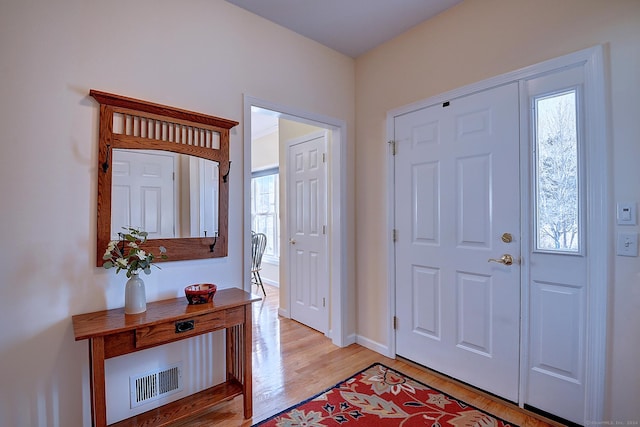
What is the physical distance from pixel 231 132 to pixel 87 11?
0.97m

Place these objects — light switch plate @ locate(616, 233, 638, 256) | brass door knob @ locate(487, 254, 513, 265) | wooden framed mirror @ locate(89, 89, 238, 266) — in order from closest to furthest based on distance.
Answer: light switch plate @ locate(616, 233, 638, 256) → wooden framed mirror @ locate(89, 89, 238, 266) → brass door knob @ locate(487, 254, 513, 265)

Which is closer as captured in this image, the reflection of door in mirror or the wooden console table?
the wooden console table

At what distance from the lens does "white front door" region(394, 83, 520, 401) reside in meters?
1.94

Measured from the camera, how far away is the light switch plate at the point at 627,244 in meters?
1.49

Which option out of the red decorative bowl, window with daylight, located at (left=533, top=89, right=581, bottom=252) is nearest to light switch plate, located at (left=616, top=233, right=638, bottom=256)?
window with daylight, located at (left=533, top=89, right=581, bottom=252)

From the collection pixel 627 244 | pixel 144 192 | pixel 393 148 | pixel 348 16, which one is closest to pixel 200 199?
pixel 144 192

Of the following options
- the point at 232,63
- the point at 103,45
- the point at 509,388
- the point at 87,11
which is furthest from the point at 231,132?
the point at 509,388

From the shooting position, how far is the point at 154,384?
1796 mm

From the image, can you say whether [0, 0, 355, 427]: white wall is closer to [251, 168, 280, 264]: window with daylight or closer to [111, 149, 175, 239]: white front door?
[111, 149, 175, 239]: white front door

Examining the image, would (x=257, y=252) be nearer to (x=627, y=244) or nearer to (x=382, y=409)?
(x=382, y=409)

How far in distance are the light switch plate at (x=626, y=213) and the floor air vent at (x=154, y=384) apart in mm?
2612

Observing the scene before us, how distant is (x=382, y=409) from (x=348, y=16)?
9.16ft

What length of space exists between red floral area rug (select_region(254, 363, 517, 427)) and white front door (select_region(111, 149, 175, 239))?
1.37 metres

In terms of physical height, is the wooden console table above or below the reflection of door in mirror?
below
